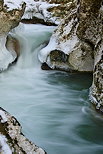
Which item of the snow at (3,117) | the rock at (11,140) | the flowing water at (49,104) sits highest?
the snow at (3,117)

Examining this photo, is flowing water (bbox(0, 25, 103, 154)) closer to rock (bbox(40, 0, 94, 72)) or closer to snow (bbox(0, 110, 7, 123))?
rock (bbox(40, 0, 94, 72))

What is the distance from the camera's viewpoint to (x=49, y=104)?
6855 millimetres

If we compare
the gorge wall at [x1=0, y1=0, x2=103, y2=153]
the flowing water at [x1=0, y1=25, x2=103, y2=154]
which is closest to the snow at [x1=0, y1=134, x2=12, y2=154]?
the flowing water at [x1=0, y1=25, x2=103, y2=154]

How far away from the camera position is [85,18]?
25.8 ft

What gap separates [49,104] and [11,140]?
4037 mm

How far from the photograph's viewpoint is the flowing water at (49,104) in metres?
5.23

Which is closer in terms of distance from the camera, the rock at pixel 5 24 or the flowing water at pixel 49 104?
the flowing water at pixel 49 104

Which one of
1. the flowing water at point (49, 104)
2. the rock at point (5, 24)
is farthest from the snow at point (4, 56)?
the flowing water at point (49, 104)

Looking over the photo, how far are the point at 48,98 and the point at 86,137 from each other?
2043 millimetres

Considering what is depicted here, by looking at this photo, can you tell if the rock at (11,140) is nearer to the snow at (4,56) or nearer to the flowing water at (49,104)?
the flowing water at (49,104)

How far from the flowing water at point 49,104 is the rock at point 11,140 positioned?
185cm

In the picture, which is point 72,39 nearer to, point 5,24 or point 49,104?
point 5,24

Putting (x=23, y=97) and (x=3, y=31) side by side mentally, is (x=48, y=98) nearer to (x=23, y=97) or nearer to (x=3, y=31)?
(x=23, y=97)

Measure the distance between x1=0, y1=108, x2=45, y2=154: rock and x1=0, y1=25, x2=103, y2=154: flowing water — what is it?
1.85 m
